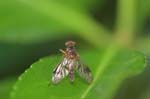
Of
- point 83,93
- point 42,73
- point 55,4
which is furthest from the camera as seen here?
point 55,4

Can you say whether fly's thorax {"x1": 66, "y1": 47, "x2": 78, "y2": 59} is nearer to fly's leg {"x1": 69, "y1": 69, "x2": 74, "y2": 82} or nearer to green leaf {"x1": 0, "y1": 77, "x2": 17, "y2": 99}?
fly's leg {"x1": 69, "y1": 69, "x2": 74, "y2": 82}

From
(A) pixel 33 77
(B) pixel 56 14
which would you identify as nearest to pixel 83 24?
(B) pixel 56 14

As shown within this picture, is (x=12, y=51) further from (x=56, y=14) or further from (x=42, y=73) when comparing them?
Result: (x=42, y=73)

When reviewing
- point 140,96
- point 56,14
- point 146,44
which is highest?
point 56,14

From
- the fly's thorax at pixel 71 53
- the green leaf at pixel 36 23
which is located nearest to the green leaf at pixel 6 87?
the green leaf at pixel 36 23

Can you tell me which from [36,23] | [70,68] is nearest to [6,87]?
[36,23]
